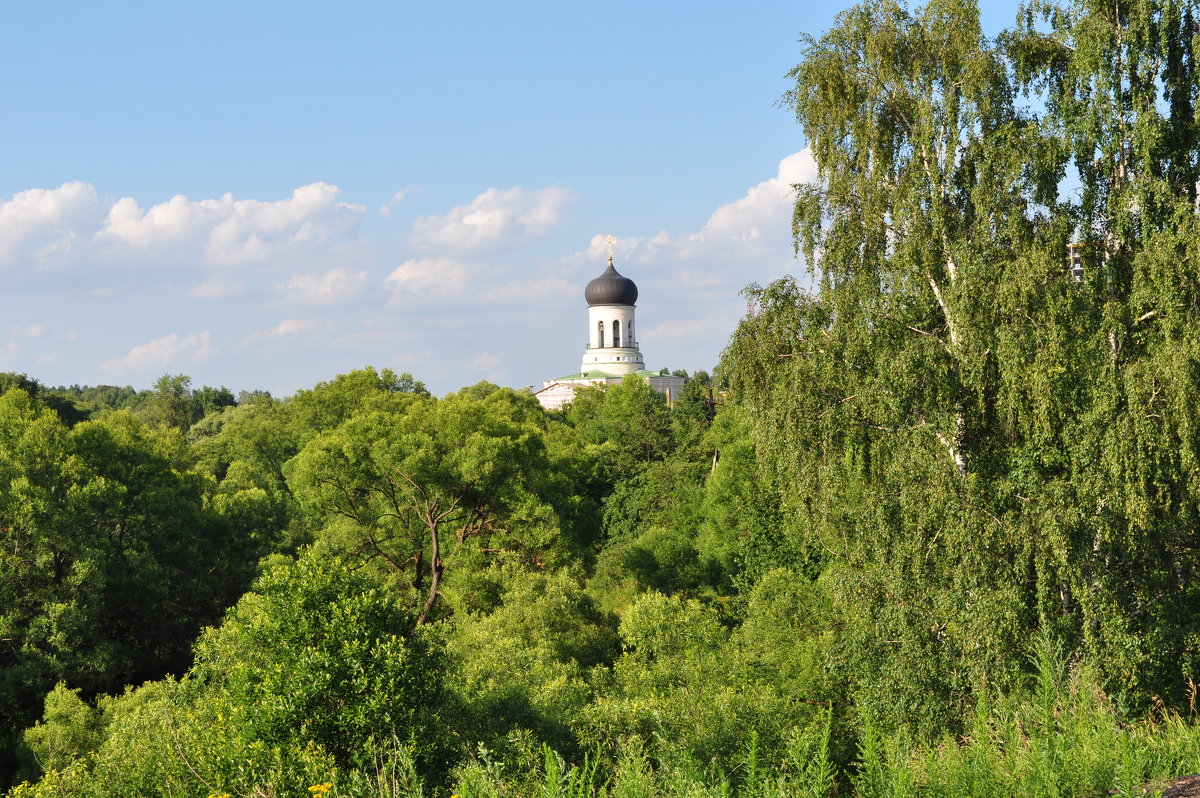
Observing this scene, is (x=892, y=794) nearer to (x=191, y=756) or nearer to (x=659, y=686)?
(x=191, y=756)

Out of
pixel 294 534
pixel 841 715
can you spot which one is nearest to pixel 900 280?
pixel 841 715

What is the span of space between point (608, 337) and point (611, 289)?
4928 mm

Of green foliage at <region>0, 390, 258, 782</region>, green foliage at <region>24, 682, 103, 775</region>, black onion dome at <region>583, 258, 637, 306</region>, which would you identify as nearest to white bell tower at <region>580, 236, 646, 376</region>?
black onion dome at <region>583, 258, 637, 306</region>

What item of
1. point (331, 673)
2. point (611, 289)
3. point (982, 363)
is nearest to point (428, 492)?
point (331, 673)

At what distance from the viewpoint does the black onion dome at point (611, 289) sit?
99750 millimetres

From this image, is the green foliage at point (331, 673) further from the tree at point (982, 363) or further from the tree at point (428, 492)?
the tree at point (428, 492)

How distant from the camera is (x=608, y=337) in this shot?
4013 inches

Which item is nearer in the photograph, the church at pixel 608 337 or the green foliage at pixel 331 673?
the green foliage at pixel 331 673

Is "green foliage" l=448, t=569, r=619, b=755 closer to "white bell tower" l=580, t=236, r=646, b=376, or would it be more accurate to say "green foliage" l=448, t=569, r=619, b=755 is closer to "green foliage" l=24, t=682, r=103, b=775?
"green foliage" l=24, t=682, r=103, b=775

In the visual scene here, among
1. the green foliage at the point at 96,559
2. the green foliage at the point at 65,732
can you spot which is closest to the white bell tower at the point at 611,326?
the green foliage at the point at 96,559

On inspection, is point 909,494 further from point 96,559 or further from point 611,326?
point 611,326

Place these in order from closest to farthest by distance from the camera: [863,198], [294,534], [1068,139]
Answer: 1. [1068,139]
2. [863,198]
3. [294,534]

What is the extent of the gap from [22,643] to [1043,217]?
22.6 metres

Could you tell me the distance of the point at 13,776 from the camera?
66.1ft
